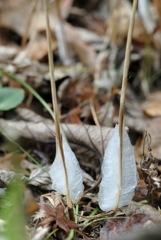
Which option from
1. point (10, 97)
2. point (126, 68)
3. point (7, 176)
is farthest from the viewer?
point (10, 97)

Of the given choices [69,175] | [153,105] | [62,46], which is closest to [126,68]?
[69,175]

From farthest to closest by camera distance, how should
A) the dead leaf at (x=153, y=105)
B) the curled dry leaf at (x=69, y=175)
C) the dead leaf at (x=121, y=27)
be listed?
the dead leaf at (x=121, y=27)
the dead leaf at (x=153, y=105)
the curled dry leaf at (x=69, y=175)

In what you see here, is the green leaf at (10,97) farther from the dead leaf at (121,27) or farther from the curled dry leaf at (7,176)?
the dead leaf at (121,27)

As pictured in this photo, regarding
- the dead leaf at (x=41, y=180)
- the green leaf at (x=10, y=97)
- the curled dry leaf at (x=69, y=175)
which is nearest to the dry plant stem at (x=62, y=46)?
the green leaf at (x=10, y=97)

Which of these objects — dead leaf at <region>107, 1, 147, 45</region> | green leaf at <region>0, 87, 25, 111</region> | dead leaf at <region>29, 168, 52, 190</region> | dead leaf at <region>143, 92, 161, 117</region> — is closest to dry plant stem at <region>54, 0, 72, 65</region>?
dead leaf at <region>107, 1, 147, 45</region>

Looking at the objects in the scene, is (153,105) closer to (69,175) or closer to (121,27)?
(121,27)

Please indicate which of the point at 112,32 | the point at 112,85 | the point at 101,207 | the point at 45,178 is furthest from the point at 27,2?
the point at 101,207

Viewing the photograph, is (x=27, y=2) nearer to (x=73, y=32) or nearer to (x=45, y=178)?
(x=73, y=32)

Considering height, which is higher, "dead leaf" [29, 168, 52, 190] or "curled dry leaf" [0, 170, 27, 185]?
"curled dry leaf" [0, 170, 27, 185]

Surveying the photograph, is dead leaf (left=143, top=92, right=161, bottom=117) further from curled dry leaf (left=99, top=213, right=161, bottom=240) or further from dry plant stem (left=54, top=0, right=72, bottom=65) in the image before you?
Result: curled dry leaf (left=99, top=213, right=161, bottom=240)

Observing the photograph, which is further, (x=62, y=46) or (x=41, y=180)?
(x=62, y=46)

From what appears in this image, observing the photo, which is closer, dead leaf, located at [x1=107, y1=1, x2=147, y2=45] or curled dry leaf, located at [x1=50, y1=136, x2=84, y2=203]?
curled dry leaf, located at [x1=50, y1=136, x2=84, y2=203]
